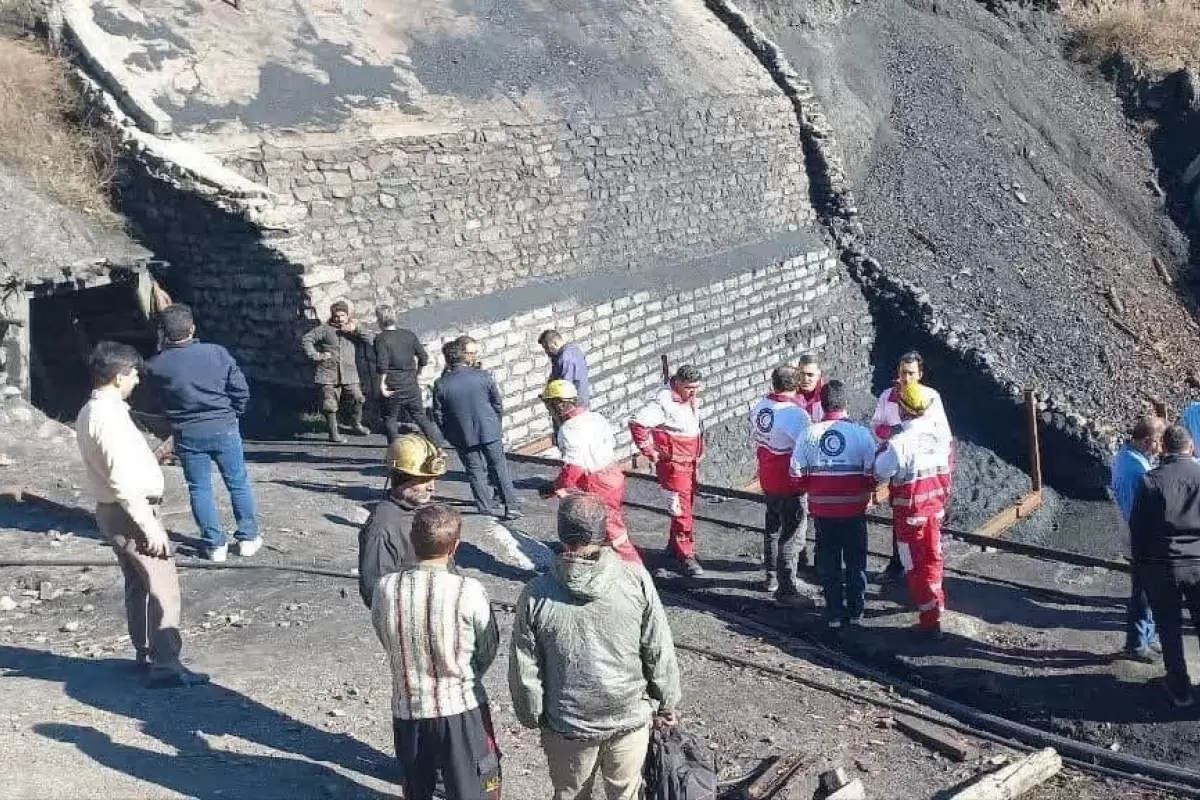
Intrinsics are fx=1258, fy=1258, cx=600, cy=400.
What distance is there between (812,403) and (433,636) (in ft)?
16.4

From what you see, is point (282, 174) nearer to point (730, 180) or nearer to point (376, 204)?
point (376, 204)

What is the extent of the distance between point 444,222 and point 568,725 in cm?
1033

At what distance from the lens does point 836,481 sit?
755 centimetres

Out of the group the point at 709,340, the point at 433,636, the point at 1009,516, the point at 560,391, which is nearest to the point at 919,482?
the point at 560,391

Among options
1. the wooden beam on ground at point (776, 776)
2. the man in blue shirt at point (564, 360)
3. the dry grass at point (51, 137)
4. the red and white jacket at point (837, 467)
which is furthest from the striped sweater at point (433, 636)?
the dry grass at point (51, 137)

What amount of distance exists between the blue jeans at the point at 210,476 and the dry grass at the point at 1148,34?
21174 millimetres

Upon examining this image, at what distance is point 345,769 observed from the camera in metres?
5.75

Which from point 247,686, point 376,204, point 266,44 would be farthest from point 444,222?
point 247,686

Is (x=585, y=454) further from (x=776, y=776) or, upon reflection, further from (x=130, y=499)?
(x=130, y=499)

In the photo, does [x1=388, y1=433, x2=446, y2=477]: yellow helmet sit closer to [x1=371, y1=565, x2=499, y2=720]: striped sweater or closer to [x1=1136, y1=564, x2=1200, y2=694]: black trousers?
[x1=371, y1=565, x2=499, y2=720]: striped sweater

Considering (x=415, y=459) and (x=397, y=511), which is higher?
(x=415, y=459)

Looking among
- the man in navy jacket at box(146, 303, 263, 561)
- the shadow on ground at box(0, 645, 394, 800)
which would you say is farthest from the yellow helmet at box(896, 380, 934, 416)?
the man in navy jacket at box(146, 303, 263, 561)

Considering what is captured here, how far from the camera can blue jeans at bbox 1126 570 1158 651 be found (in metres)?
7.65

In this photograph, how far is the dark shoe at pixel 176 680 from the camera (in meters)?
6.45
